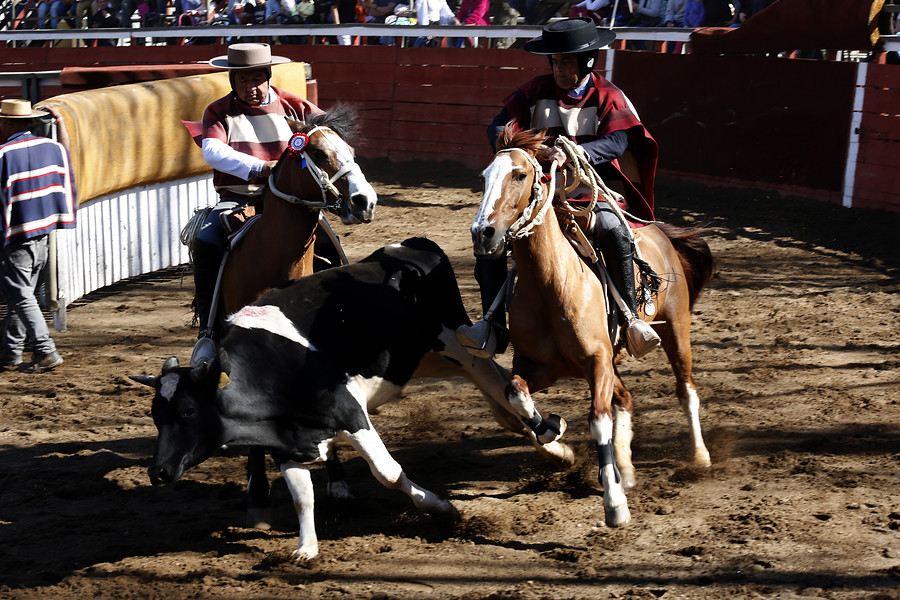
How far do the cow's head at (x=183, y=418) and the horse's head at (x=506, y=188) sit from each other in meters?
1.36

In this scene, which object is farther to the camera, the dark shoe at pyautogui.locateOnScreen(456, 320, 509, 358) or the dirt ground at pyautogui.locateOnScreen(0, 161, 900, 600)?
the dark shoe at pyautogui.locateOnScreen(456, 320, 509, 358)

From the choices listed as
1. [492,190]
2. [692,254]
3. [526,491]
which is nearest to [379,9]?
[692,254]

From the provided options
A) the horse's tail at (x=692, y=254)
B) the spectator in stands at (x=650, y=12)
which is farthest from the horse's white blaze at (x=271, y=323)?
the spectator in stands at (x=650, y=12)

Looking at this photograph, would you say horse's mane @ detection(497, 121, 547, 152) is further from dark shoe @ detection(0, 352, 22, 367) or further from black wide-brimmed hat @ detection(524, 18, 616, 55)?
dark shoe @ detection(0, 352, 22, 367)

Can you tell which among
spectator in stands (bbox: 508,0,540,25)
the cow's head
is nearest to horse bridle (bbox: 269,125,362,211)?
the cow's head

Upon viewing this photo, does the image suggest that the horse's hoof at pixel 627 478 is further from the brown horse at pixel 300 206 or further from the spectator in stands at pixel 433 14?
the spectator in stands at pixel 433 14

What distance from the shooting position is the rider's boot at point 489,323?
5.31 m

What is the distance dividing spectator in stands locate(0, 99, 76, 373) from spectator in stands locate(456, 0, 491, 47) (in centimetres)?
845

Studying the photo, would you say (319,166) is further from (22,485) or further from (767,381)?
(767,381)

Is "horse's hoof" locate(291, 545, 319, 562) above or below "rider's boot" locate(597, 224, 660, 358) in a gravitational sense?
below

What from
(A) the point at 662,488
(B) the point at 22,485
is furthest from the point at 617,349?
(B) the point at 22,485

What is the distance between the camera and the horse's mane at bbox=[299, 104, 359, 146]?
5.69 meters

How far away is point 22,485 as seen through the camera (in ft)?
19.3

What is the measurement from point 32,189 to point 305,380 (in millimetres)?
4135
